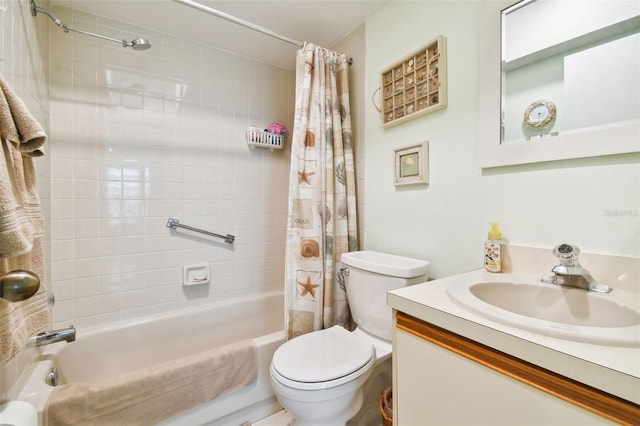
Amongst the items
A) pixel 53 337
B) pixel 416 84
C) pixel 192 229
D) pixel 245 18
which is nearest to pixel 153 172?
pixel 192 229

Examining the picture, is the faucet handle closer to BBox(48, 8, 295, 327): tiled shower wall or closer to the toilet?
the toilet

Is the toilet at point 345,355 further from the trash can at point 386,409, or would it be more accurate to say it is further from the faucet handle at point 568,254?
the faucet handle at point 568,254

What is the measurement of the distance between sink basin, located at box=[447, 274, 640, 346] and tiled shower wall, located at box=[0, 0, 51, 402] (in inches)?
52.4

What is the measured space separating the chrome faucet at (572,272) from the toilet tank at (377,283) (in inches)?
18.3

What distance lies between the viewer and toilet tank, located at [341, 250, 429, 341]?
1.15m

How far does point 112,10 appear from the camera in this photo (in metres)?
1.50

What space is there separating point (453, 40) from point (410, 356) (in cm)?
125

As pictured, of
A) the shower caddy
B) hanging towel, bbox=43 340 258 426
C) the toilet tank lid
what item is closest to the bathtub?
hanging towel, bbox=43 340 258 426

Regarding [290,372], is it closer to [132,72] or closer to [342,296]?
[342,296]

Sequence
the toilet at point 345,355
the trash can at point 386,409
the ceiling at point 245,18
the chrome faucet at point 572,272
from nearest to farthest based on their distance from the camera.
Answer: the chrome faucet at point 572,272 → the toilet at point 345,355 → the trash can at point 386,409 → the ceiling at point 245,18

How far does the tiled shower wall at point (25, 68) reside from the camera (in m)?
0.86

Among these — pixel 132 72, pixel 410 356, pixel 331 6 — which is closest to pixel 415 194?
pixel 410 356

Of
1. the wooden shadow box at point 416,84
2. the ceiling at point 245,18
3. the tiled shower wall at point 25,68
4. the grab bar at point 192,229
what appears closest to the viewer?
the tiled shower wall at point 25,68

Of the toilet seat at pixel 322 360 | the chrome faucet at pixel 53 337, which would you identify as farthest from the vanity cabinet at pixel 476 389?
the chrome faucet at pixel 53 337
